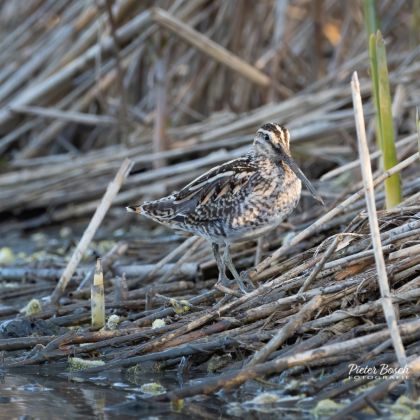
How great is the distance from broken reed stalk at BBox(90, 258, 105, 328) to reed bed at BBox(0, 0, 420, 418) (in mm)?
51

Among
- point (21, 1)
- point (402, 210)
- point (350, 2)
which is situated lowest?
point (402, 210)

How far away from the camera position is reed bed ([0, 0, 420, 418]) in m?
4.21

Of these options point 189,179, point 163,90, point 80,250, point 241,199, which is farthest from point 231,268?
point 163,90

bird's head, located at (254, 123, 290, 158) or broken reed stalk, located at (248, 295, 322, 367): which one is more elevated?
bird's head, located at (254, 123, 290, 158)

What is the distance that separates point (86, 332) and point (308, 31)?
5.46 meters

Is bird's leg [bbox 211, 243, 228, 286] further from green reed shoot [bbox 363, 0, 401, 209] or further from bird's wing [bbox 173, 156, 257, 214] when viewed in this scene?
green reed shoot [bbox 363, 0, 401, 209]

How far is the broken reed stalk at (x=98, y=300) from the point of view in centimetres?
488

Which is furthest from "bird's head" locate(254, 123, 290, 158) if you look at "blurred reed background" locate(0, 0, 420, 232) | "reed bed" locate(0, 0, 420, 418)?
"blurred reed background" locate(0, 0, 420, 232)

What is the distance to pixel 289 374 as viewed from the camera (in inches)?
158

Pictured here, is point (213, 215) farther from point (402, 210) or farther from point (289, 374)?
point (289, 374)

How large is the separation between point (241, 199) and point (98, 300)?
913 mm

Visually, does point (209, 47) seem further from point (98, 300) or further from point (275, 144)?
point (98, 300)

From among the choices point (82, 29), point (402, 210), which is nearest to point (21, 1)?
point (82, 29)

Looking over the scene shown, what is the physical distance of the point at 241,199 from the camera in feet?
16.9
